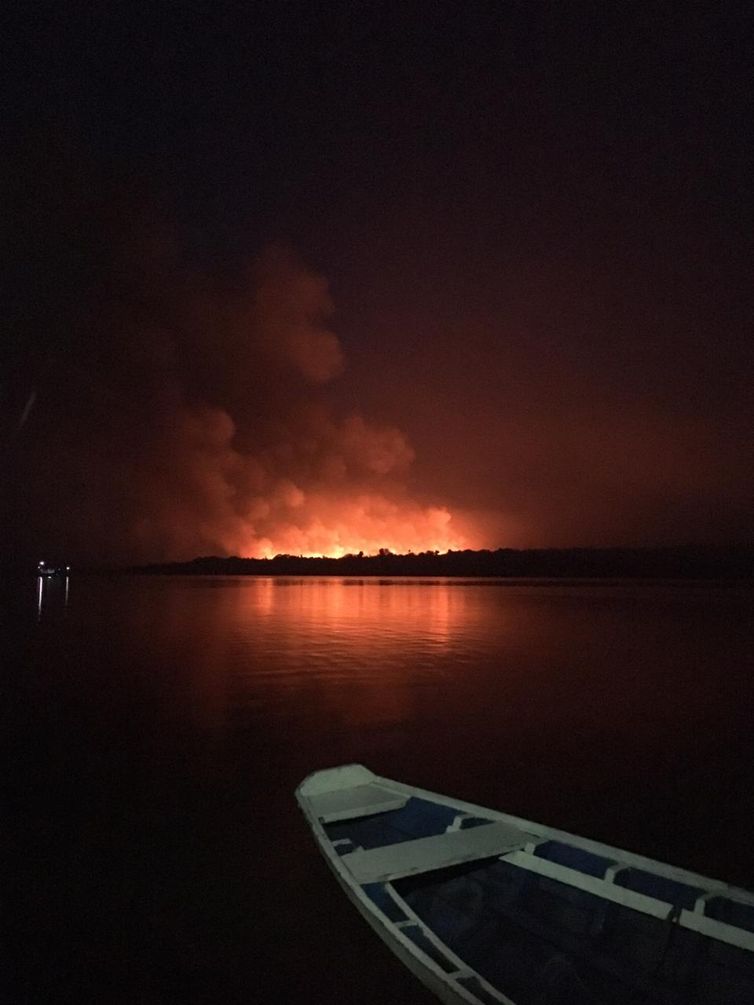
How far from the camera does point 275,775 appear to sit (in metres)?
14.1

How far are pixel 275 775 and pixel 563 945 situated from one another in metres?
8.37

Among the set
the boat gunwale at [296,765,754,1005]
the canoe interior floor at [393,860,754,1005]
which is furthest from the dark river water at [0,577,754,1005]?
the boat gunwale at [296,765,754,1005]

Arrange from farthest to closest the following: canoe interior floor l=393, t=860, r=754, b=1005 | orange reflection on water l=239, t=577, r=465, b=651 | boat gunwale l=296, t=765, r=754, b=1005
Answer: orange reflection on water l=239, t=577, r=465, b=651, canoe interior floor l=393, t=860, r=754, b=1005, boat gunwale l=296, t=765, r=754, b=1005

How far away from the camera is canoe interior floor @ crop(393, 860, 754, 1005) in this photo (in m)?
5.89

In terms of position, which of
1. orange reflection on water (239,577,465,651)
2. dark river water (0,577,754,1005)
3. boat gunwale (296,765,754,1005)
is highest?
boat gunwale (296,765,754,1005)

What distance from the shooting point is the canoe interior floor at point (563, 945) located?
5.89 metres

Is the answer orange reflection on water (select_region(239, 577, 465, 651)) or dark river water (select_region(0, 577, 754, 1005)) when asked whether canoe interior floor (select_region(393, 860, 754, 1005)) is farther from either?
orange reflection on water (select_region(239, 577, 465, 651))

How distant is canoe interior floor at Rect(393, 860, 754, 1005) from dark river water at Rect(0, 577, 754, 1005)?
0.82 m

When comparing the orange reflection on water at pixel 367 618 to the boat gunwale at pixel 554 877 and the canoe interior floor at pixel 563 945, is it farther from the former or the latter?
the canoe interior floor at pixel 563 945

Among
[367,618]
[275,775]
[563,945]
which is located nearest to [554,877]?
[563,945]

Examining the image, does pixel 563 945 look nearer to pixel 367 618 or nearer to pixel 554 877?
pixel 554 877

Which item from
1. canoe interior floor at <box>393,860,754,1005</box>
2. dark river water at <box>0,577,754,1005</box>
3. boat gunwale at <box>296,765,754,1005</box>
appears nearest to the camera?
boat gunwale at <box>296,765,754,1005</box>

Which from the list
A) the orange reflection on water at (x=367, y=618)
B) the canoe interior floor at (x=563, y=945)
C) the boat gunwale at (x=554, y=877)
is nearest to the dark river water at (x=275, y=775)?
the canoe interior floor at (x=563, y=945)

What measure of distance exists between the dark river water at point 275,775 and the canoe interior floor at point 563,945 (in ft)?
Result: 2.68
